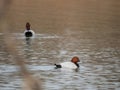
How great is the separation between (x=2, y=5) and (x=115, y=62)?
19511 mm

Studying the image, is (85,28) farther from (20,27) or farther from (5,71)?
(5,71)

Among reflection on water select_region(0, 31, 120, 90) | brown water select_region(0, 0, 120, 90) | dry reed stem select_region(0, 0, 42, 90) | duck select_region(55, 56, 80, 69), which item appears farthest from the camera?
duck select_region(55, 56, 80, 69)

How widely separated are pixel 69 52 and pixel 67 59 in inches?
93.7

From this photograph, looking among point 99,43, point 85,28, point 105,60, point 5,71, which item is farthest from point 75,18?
point 5,71

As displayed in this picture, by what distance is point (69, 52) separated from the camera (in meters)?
25.2

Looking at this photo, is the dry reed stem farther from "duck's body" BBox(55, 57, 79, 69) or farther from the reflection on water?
"duck's body" BBox(55, 57, 79, 69)

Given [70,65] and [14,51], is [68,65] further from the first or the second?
[14,51]

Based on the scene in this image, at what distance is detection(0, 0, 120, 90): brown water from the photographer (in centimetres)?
1720

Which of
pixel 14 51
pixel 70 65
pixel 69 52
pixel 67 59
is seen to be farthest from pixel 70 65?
pixel 14 51

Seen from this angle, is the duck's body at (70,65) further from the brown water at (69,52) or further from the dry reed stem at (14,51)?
the dry reed stem at (14,51)

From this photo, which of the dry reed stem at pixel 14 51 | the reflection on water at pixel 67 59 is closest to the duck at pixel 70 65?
the reflection on water at pixel 67 59

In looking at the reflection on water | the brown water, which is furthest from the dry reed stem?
the reflection on water

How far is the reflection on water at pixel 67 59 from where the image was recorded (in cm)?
1686

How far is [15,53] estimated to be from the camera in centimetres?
287
